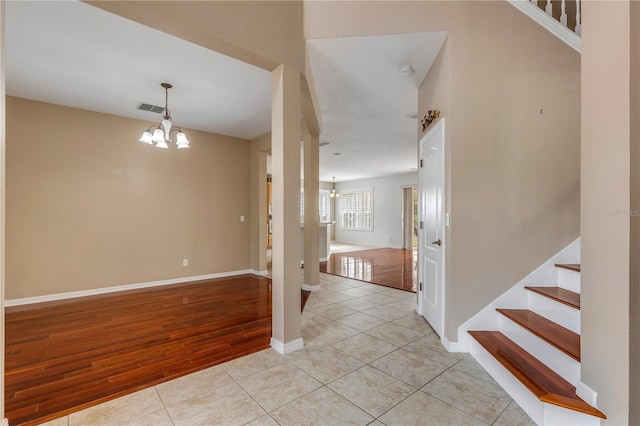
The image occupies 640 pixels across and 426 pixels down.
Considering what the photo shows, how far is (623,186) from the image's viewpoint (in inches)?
54.2

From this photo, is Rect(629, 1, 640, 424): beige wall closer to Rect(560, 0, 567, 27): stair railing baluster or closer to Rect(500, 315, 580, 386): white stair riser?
Rect(500, 315, 580, 386): white stair riser

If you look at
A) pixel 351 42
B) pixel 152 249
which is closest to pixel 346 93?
pixel 351 42

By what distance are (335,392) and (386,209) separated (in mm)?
9227

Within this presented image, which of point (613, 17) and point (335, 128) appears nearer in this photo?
point (613, 17)

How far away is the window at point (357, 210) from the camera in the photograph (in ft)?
37.7

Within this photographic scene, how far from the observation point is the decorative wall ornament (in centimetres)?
286

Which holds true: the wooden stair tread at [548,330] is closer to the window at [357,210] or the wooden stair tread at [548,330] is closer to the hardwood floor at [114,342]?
the hardwood floor at [114,342]

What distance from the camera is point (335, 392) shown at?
198 centimetres

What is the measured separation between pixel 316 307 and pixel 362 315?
25.3 inches

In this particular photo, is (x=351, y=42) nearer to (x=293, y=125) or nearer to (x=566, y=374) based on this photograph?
(x=293, y=125)

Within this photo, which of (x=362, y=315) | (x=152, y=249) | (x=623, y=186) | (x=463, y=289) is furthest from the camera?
(x=152, y=249)

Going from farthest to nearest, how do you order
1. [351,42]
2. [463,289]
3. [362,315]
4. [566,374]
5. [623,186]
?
[362,315] → [351,42] → [463,289] → [566,374] → [623,186]

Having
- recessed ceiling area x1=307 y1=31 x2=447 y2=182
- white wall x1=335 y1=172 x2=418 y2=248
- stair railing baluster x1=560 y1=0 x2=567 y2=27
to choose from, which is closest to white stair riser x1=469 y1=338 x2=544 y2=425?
recessed ceiling area x1=307 y1=31 x2=447 y2=182

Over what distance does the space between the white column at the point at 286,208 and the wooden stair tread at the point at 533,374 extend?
1.57 metres
